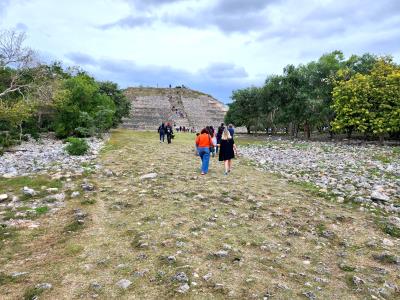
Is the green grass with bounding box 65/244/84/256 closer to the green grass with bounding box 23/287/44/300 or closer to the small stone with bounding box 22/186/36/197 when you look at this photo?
the green grass with bounding box 23/287/44/300

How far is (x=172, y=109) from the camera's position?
101312 mm

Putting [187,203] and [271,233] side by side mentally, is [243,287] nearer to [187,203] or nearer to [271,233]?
[271,233]

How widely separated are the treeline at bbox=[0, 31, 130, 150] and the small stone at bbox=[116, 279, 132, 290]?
25.5 meters

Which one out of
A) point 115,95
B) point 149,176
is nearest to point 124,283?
point 149,176

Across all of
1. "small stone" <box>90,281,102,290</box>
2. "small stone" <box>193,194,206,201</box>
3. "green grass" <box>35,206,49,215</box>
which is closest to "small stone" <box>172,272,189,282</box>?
"small stone" <box>90,281,102,290</box>

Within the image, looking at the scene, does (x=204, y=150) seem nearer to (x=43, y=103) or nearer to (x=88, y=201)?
(x=88, y=201)

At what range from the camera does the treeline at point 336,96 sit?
35719mm

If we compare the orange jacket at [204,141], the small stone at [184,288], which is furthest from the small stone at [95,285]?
the orange jacket at [204,141]

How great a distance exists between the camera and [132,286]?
6.04 meters

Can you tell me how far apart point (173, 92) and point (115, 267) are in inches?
4442

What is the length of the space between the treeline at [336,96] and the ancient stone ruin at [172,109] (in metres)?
30.6

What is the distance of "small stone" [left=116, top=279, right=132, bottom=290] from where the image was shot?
6.03 m

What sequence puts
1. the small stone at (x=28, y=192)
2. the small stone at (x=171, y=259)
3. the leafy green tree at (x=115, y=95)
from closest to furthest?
1. the small stone at (x=171, y=259)
2. the small stone at (x=28, y=192)
3. the leafy green tree at (x=115, y=95)

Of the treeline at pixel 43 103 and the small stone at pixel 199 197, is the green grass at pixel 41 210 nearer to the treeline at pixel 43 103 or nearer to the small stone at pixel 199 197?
the small stone at pixel 199 197
